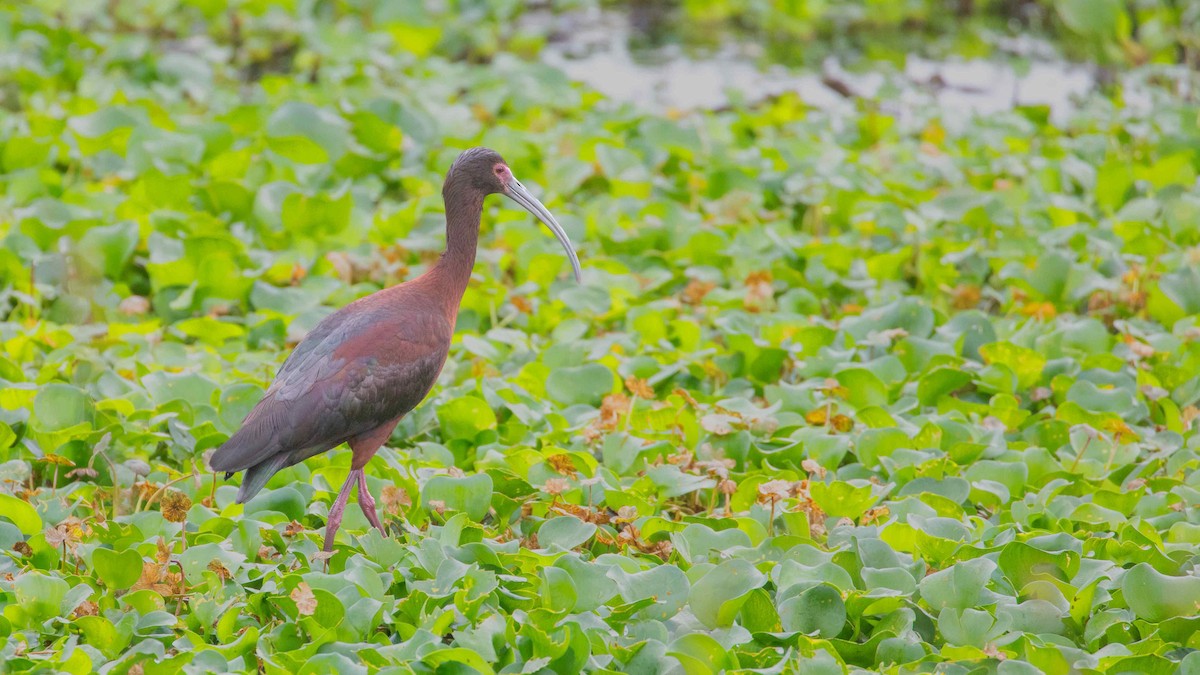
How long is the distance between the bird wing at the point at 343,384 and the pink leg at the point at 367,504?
155 millimetres

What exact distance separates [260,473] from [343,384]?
369 millimetres

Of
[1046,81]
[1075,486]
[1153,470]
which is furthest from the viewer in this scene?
[1046,81]

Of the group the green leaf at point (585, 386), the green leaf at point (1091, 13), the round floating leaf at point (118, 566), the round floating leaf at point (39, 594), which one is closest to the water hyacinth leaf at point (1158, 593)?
the green leaf at point (585, 386)

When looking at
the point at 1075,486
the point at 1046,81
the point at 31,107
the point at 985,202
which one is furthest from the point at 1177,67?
the point at 31,107

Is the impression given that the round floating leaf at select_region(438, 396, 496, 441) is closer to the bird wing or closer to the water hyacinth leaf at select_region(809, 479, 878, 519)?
the bird wing

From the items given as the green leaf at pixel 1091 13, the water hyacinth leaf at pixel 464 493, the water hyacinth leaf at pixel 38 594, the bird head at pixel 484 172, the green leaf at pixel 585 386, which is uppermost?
the bird head at pixel 484 172

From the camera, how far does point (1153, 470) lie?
5082 mm

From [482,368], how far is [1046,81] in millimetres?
7129

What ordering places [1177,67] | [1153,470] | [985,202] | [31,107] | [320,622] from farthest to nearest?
[1177,67]
[31,107]
[985,202]
[1153,470]
[320,622]

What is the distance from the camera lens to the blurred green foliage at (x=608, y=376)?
388 cm

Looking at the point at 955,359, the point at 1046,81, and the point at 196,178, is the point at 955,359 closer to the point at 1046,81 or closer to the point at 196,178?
the point at 196,178

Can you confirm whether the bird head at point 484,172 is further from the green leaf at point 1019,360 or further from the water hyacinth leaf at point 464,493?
the green leaf at point 1019,360

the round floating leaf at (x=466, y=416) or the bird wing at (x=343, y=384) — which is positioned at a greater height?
the bird wing at (x=343, y=384)

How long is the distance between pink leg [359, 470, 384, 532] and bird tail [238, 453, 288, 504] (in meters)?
0.28
